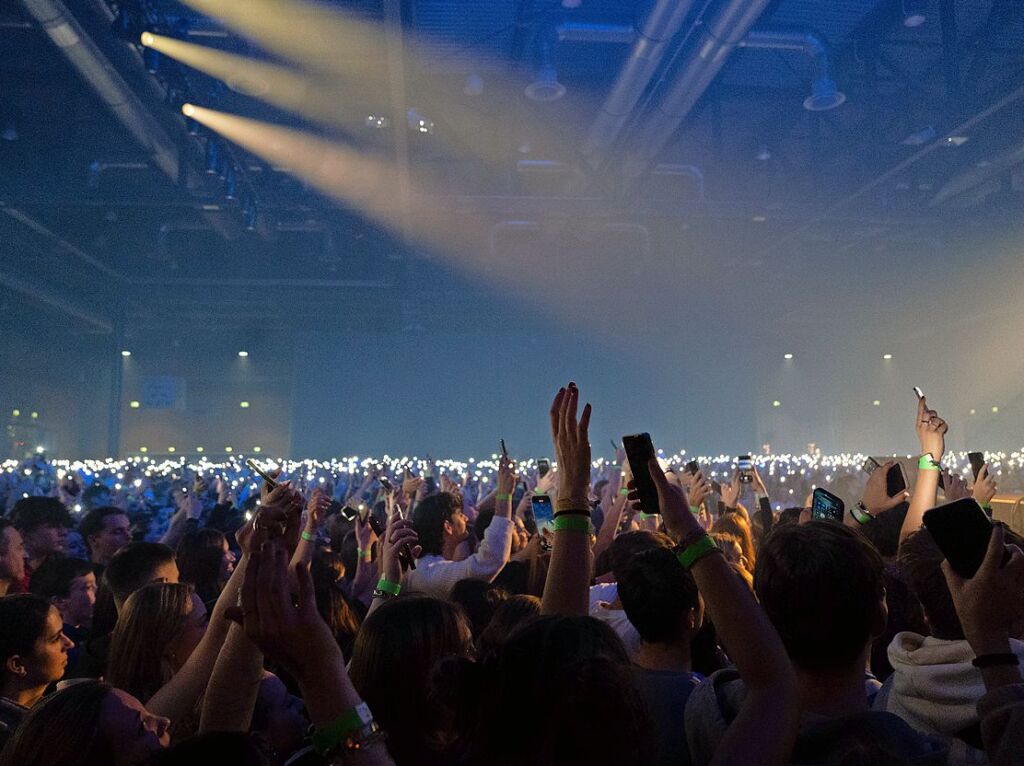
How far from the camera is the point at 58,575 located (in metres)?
4.04

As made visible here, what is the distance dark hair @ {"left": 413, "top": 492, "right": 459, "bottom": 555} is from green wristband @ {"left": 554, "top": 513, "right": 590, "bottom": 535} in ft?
8.68

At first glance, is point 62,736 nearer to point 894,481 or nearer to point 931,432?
point 931,432

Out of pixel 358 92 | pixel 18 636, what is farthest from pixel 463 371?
pixel 18 636

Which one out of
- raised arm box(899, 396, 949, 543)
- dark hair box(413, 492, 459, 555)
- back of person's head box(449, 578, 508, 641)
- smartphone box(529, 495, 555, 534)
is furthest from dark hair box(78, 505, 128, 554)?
raised arm box(899, 396, 949, 543)

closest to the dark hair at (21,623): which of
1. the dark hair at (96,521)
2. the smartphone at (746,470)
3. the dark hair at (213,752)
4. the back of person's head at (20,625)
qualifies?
the back of person's head at (20,625)

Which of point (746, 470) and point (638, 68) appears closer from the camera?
point (746, 470)

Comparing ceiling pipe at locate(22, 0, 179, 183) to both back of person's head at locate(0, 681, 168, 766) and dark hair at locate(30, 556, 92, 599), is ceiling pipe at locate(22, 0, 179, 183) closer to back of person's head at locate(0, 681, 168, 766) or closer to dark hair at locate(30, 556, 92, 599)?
dark hair at locate(30, 556, 92, 599)

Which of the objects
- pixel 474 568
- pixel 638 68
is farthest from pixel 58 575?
pixel 638 68

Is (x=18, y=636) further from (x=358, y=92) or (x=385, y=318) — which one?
(x=385, y=318)

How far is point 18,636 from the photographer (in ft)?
8.46

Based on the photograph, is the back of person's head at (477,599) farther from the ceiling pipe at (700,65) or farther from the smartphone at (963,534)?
the ceiling pipe at (700,65)

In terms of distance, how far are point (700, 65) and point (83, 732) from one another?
8.25m

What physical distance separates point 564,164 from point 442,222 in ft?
10.4

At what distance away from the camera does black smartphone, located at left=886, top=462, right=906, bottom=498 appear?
396 cm
